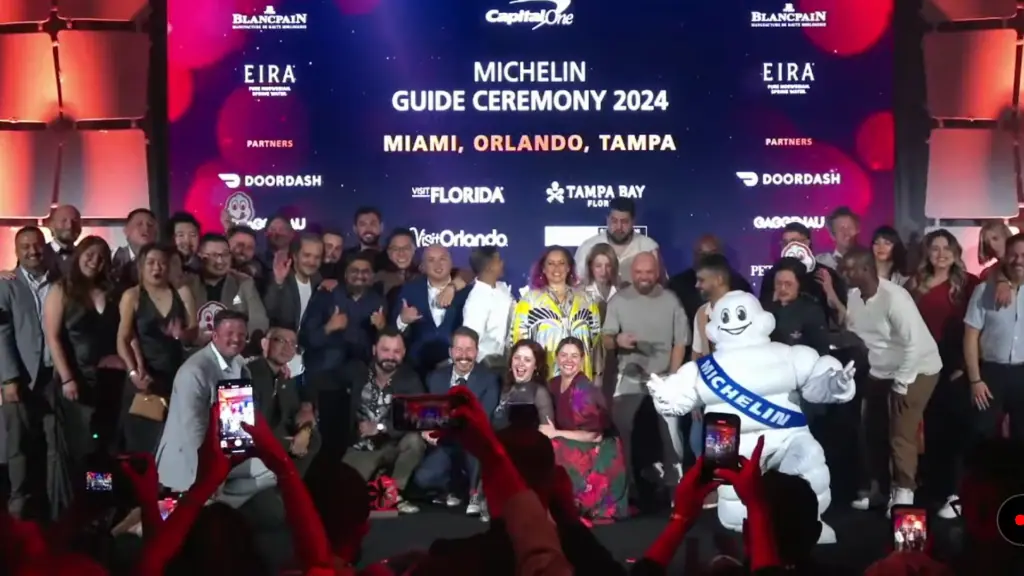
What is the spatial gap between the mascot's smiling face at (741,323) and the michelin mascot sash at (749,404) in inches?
6.5

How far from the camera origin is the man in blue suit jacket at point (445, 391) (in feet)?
21.3

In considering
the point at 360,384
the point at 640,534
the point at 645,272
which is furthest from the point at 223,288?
the point at 640,534

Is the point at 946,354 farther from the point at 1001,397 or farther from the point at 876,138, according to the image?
the point at 876,138

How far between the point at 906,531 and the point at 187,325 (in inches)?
160

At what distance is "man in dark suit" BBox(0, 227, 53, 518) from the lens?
250 inches

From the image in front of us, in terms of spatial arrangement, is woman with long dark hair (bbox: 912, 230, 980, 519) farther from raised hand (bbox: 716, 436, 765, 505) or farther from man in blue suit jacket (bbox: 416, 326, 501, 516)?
raised hand (bbox: 716, 436, 765, 505)

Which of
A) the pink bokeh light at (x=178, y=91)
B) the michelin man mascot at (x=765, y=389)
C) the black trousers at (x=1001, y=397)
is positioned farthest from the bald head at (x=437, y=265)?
the black trousers at (x=1001, y=397)

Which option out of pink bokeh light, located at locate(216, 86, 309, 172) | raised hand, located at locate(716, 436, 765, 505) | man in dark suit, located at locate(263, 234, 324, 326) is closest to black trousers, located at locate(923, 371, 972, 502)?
man in dark suit, located at locate(263, 234, 324, 326)

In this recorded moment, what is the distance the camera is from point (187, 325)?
6.41 meters

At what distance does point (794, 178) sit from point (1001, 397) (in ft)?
6.56

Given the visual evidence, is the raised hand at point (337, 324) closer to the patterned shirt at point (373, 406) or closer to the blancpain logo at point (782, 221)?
the patterned shirt at point (373, 406)

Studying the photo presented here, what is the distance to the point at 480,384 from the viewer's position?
21.4 ft

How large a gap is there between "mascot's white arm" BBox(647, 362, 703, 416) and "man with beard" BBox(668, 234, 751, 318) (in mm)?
1101

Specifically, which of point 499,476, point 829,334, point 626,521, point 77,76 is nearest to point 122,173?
point 77,76
